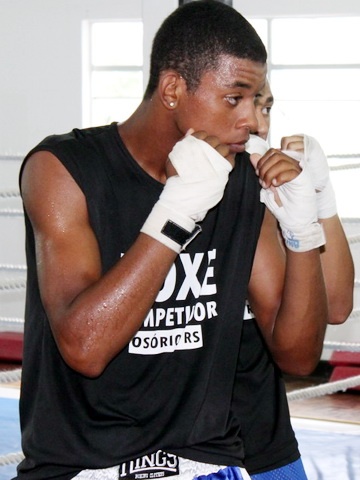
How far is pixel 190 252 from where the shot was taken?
1.31 m

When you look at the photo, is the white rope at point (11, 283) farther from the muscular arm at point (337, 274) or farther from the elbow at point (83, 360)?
the elbow at point (83, 360)

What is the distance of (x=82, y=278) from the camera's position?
1198mm

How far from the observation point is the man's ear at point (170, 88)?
1288 millimetres

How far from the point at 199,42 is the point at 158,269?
0.34m

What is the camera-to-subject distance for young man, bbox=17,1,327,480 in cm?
118

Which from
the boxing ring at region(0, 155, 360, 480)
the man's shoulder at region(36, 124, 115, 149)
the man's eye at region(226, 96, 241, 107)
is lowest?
the boxing ring at region(0, 155, 360, 480)

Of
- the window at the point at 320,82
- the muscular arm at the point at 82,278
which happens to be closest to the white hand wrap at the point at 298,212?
the muscular arm at the point at 82,278

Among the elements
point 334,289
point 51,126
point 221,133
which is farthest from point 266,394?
point 51,126

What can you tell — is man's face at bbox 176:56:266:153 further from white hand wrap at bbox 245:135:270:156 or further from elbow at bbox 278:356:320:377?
elbow at bbox 278:356:320:377

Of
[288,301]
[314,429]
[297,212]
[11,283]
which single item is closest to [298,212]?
[297,212]

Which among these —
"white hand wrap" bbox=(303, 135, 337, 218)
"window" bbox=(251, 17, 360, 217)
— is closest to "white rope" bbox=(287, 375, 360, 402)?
"white hand wrap" bbox=(303, 135, 337, 218)

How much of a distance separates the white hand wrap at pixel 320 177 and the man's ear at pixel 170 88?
409 mm

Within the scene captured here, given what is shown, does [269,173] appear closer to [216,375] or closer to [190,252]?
[190,252]

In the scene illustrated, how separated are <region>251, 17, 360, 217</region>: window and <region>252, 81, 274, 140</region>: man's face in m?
4.04
